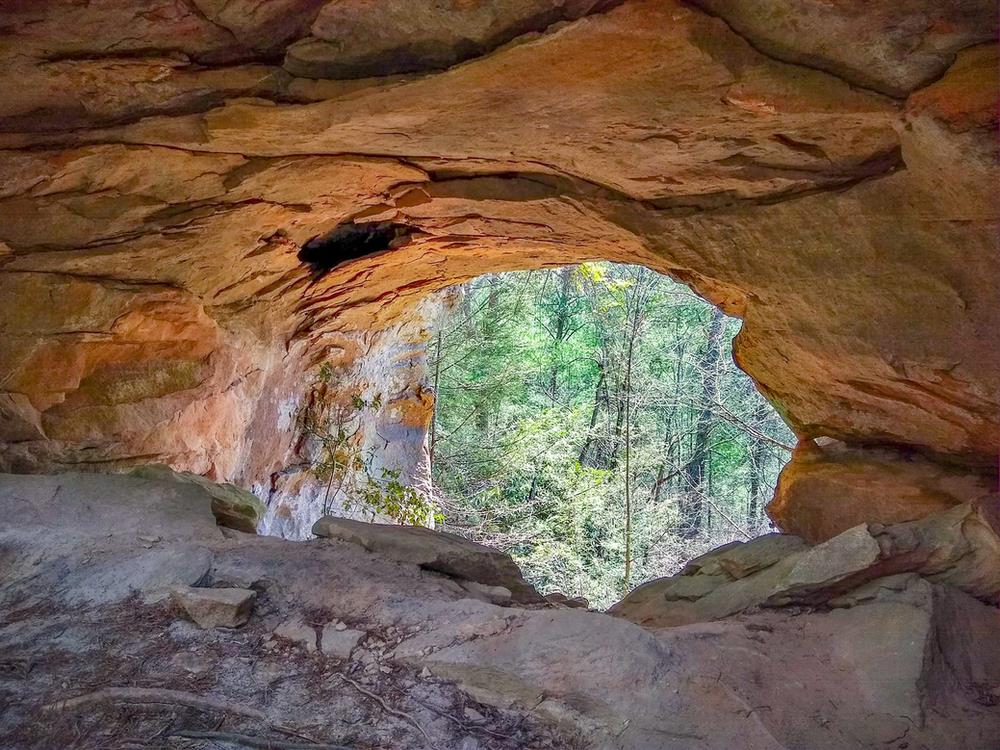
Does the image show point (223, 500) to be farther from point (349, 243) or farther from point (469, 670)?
point (469, 670)

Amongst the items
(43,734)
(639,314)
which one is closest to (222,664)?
(43,734)

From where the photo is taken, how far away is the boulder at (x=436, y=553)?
170 inches

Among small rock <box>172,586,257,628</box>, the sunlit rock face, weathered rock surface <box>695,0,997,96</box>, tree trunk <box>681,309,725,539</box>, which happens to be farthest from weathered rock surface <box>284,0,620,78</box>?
tree trunk <box>681,309,725,539</box>

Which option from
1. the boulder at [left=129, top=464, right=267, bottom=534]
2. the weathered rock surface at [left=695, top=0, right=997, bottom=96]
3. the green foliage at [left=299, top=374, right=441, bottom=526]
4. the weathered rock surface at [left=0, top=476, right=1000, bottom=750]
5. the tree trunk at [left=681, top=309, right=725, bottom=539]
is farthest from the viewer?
the tree trunk at [left=681, top=309, right=725, bottom=539]

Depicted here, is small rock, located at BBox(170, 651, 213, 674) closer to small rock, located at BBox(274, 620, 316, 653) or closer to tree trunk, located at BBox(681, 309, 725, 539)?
small rock, located at BBox(274, 620, 316, 653)

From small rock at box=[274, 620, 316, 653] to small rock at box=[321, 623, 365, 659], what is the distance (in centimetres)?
5

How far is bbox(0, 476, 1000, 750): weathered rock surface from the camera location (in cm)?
262

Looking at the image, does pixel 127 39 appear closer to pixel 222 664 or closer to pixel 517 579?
pixel 222 664

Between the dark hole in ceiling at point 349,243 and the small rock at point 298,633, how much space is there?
148 inches

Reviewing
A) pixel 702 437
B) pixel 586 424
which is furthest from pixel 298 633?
pixel 702 437

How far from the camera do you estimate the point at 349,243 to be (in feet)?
21.7

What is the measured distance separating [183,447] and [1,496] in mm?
1691

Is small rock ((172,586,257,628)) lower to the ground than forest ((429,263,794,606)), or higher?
higher

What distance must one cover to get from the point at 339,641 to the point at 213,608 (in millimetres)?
585
